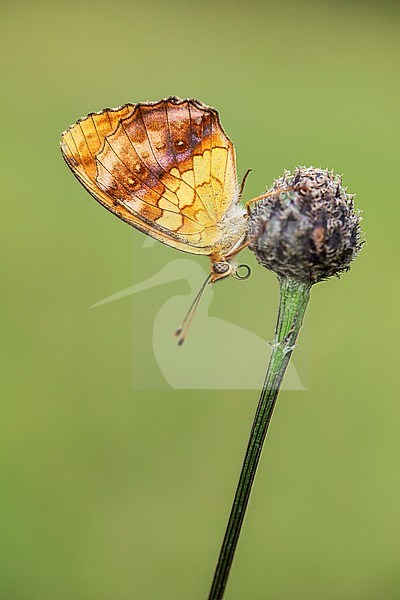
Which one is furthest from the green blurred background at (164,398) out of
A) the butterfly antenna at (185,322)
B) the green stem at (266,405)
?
the green stem at (266,405)

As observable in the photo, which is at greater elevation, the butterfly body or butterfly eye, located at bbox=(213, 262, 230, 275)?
the butterfly body

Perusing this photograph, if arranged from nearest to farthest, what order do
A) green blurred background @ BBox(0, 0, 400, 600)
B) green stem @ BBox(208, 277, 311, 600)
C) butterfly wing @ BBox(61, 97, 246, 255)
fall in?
green stem @ BBox(208, 277, 311, 600) < butterfly wing @ BBox(61, 97, 246, 255) < green blurred background @ BBox(0, 0, 400, 600)

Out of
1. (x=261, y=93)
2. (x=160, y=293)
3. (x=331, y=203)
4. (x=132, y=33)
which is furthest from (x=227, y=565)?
(x=132, y=33)

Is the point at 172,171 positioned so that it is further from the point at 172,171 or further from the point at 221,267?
the point at 221,267

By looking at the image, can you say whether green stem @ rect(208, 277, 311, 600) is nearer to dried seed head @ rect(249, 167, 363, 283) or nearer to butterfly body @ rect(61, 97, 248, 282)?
dried seed head @ rect(249, 167, 363, 283)

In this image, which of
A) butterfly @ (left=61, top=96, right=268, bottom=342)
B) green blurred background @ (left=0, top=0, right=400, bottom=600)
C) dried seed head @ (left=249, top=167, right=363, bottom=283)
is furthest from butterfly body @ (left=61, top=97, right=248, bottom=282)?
green blurred background @ (left=0, top=0, right=400, bottom=600)

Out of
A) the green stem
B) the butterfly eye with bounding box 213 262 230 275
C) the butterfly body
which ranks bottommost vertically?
the green stem

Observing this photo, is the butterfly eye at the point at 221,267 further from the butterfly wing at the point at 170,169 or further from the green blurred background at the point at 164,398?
the green blurred background at the point at 164,398

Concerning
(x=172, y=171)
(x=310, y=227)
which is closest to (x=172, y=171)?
(x=172, y=171)
